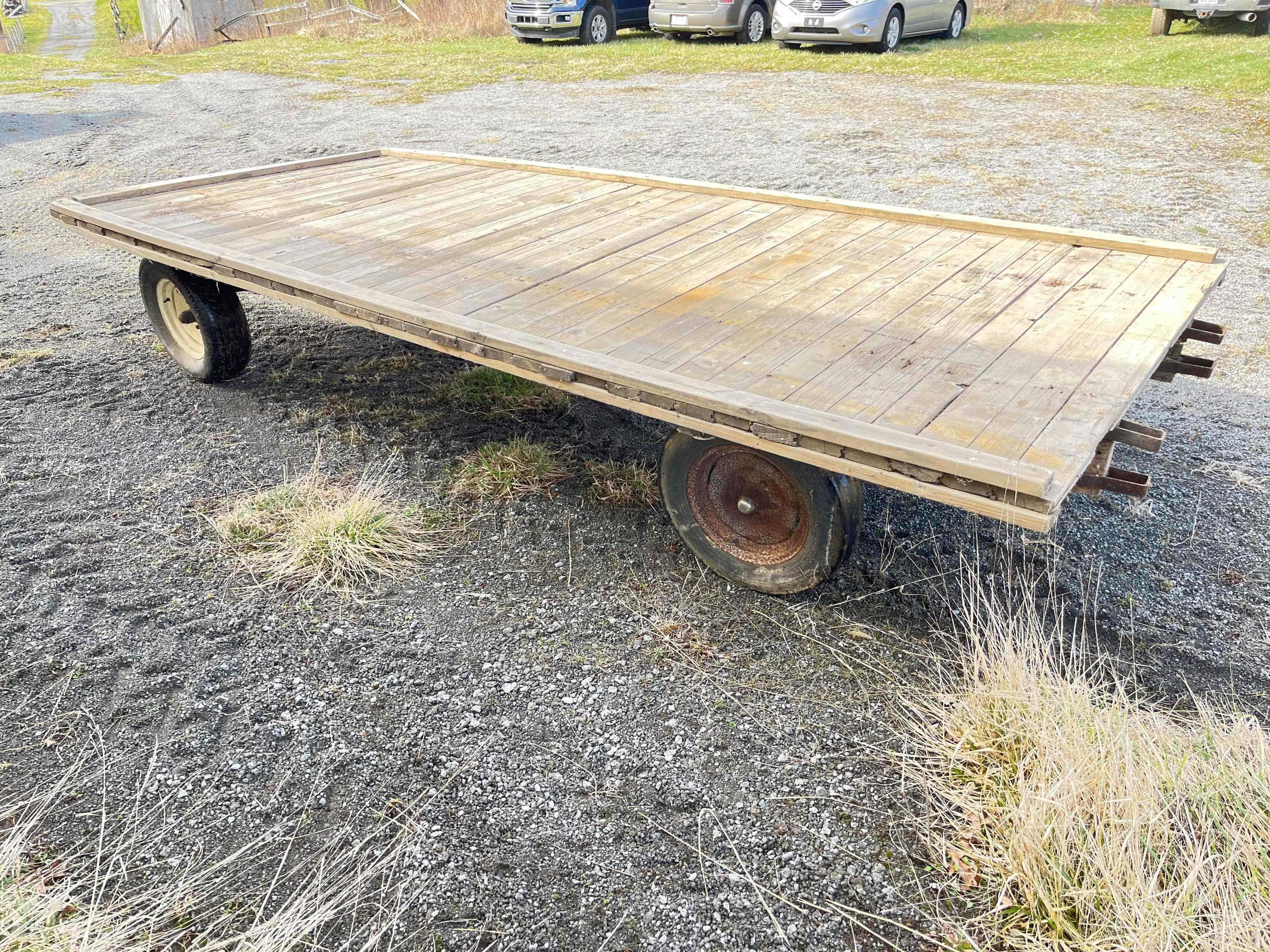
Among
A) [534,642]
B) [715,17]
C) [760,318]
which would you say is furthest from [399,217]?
[715,17]

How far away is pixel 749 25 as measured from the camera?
1702 centimetres

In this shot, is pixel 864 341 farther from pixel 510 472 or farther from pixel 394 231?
pixel 394 231

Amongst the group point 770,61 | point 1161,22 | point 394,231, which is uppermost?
point 1161,22

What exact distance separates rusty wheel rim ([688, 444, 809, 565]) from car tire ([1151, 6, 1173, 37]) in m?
17.2

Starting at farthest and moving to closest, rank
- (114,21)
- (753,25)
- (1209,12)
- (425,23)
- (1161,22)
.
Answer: (114,21) → (425,23) → (753,25) → (1161,22) → (1209,12)

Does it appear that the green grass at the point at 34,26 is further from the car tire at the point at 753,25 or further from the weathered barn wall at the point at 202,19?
the car tire at the point at 753,25

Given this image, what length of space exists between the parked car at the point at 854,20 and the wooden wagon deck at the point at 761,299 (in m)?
11.0

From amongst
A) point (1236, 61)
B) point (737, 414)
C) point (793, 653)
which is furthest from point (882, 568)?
point (1236, 61)

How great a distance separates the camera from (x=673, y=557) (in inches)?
153

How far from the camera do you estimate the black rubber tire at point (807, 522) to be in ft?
10.5

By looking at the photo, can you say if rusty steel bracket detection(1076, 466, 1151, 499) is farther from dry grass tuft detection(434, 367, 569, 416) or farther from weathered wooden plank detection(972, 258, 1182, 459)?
dry grass tuft detection(434, 367, 569, 416)

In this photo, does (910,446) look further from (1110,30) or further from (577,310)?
(1110,30)

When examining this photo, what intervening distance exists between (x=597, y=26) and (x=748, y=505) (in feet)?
57.1

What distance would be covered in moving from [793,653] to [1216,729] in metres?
1.27
